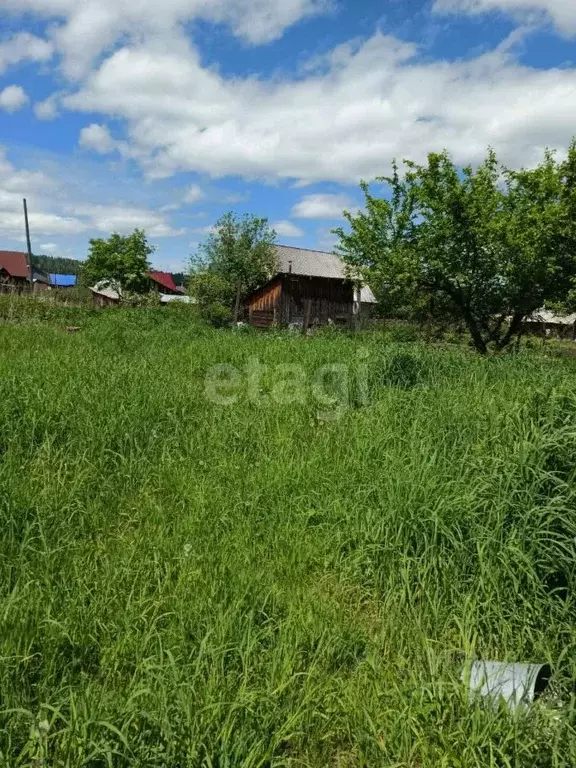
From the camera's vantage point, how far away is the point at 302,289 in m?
31.0

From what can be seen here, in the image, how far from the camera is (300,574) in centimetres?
272

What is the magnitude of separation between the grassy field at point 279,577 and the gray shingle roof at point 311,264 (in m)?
28.7

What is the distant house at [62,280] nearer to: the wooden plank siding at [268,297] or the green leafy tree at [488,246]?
the wooden plank siding at [268,297]

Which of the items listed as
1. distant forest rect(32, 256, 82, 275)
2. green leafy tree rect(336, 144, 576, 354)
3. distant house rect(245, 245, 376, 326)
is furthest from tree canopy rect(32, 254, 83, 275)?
green leafy tree rect(336, 144, 576, 354)

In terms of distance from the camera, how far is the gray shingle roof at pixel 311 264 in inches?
1316

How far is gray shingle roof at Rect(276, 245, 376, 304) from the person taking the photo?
33.4 m

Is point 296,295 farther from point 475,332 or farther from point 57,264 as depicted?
point 57,264

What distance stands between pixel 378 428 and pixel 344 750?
278 centimetres

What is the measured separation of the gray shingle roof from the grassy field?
28722 mm

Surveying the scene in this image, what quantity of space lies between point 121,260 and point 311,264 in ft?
47.1

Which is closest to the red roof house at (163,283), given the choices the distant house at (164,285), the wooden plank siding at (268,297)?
the distant house at (164,285)

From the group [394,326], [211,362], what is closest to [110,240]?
[394,326]

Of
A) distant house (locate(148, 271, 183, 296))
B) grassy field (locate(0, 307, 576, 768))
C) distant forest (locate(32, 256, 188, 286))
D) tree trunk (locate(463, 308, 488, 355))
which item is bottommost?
grassy field (locate(0, 307, 576, 768))

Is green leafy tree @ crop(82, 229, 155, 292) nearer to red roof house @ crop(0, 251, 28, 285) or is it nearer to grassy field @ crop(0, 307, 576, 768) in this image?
red roof house @ crop(0, 251, 28, 285)
